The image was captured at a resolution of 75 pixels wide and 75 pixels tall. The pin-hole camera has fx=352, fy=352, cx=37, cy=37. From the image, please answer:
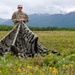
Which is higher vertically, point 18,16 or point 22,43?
point 18,16

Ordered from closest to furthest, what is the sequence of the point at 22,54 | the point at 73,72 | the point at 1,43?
the point at 73,72 → the point at 22,54 → the point at 1,43

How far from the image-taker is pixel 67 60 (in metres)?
9.63

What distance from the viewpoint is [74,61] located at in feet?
32.6

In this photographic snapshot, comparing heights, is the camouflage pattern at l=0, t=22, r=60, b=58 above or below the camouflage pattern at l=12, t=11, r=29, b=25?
below

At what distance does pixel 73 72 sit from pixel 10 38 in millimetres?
6820

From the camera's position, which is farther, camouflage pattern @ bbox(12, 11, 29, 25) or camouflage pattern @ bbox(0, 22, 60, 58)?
camouflage pattern @ bbox(12, 11, 29, 25)

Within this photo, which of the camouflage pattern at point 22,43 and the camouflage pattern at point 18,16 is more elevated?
the camouflage pattern at point 18,16

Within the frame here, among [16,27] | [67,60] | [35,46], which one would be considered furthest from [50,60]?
[16,27]

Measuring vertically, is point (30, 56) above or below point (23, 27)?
below

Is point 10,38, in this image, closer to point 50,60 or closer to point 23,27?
point 23,27

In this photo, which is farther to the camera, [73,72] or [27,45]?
[27,45]

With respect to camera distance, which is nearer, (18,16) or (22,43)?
(22,43)

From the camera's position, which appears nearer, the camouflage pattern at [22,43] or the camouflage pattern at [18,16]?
the camouflage pattern at [22,43]

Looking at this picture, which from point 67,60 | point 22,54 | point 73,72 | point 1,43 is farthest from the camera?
point 1,43
